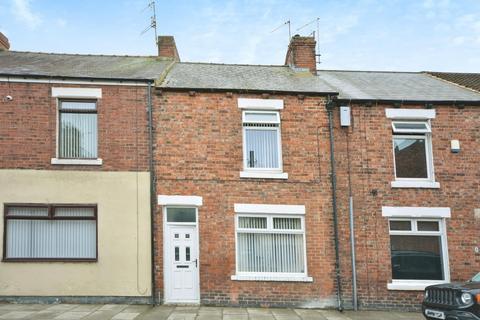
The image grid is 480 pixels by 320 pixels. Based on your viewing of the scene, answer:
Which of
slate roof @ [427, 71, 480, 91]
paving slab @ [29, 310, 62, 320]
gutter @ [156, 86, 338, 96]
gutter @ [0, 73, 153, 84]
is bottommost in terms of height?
paving slab @ [29, 310, 62, 320]

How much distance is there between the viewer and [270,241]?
12.0m

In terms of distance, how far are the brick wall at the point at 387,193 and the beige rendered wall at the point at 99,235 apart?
5.31 meters

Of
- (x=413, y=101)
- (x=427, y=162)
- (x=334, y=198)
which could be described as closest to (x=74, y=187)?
(x=334, y=198)

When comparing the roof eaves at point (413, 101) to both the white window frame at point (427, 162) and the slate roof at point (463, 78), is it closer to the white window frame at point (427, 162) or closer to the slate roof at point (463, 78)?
the white window frame at point (427, 162)

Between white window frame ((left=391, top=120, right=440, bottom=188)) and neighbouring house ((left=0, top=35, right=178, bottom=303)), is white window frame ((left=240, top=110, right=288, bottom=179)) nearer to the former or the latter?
neighbouring house ((left=0, top=35, right=178, bottom=303))

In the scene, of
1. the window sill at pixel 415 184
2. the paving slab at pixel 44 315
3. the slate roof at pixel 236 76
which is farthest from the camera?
the slate roof at pixel 236 76

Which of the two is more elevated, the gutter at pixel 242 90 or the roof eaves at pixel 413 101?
the gutter at pixel 242 90

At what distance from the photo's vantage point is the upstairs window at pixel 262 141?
12367 millimetres

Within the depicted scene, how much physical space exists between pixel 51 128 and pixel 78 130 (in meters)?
0.67

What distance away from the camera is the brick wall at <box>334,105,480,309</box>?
465 inches

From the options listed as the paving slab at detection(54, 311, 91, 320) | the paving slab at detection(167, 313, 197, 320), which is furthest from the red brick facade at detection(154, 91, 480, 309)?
the paving slab at detection(54, 311, 91, 320)

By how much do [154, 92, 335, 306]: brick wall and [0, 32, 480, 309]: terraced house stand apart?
0.04 m

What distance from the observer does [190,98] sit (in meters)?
12.4

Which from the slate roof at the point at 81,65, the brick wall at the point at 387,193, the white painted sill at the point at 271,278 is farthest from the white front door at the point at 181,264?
the slate roof at the point at 81,65
